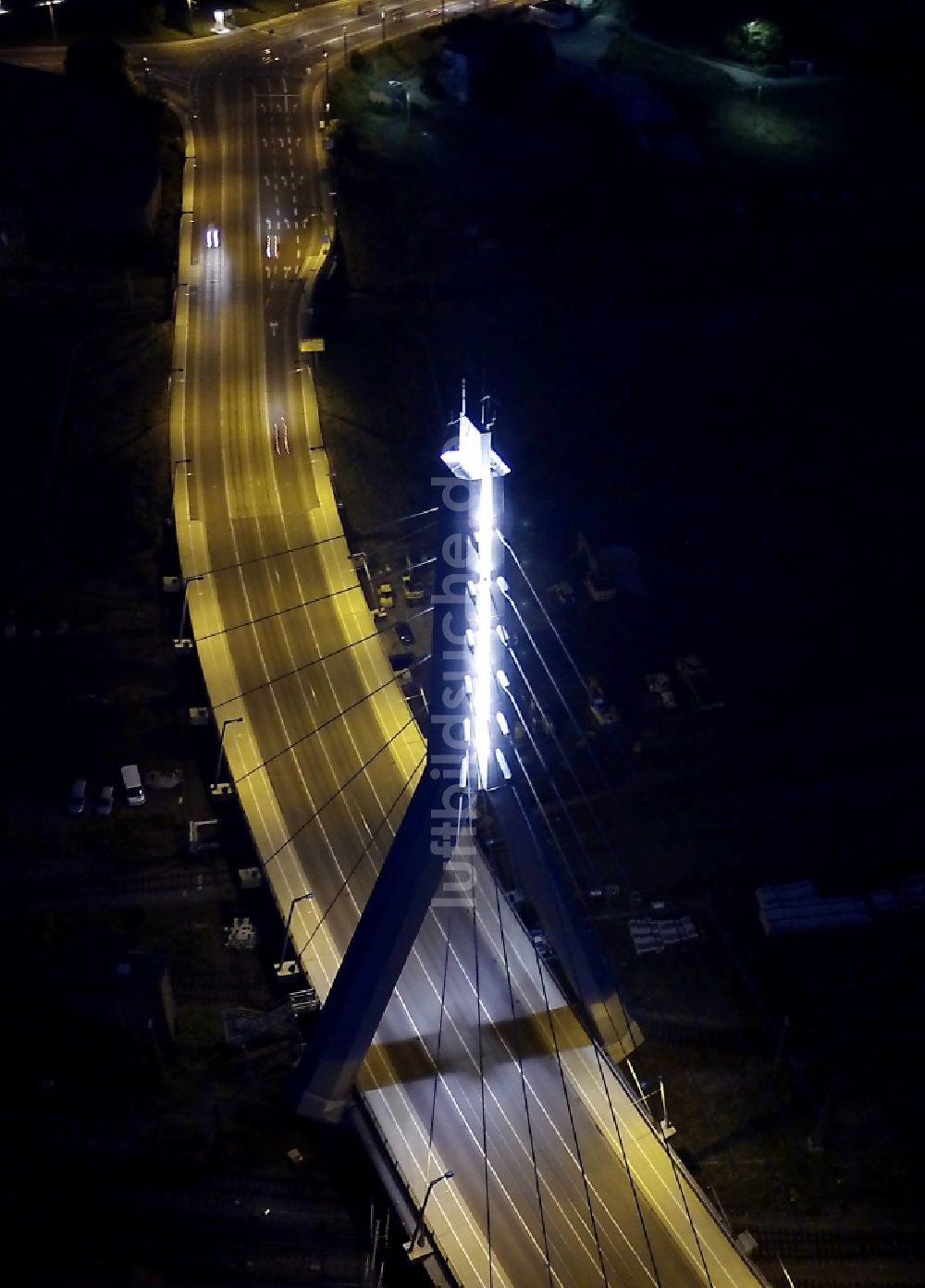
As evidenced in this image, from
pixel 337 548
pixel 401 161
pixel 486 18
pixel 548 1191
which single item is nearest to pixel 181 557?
pixel 337 548

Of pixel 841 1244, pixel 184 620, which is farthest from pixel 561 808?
pixel 841 1244

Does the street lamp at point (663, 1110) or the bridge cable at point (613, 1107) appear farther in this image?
the street lamp at point (663, 1110)

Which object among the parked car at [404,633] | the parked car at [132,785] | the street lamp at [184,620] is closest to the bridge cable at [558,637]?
the parked car at [404,633]

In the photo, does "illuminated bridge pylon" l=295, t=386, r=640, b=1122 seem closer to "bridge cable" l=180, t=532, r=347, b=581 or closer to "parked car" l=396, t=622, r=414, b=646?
"parked car" l=396, t=622, r=414, b=646

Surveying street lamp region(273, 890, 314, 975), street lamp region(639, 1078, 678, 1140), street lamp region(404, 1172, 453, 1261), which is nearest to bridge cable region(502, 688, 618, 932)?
street lamp region(639, 1078, 678, 1140)

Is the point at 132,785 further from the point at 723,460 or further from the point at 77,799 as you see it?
the point at 723,460

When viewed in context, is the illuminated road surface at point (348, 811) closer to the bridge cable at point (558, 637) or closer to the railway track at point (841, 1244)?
the railway track at point (841, 1244)
